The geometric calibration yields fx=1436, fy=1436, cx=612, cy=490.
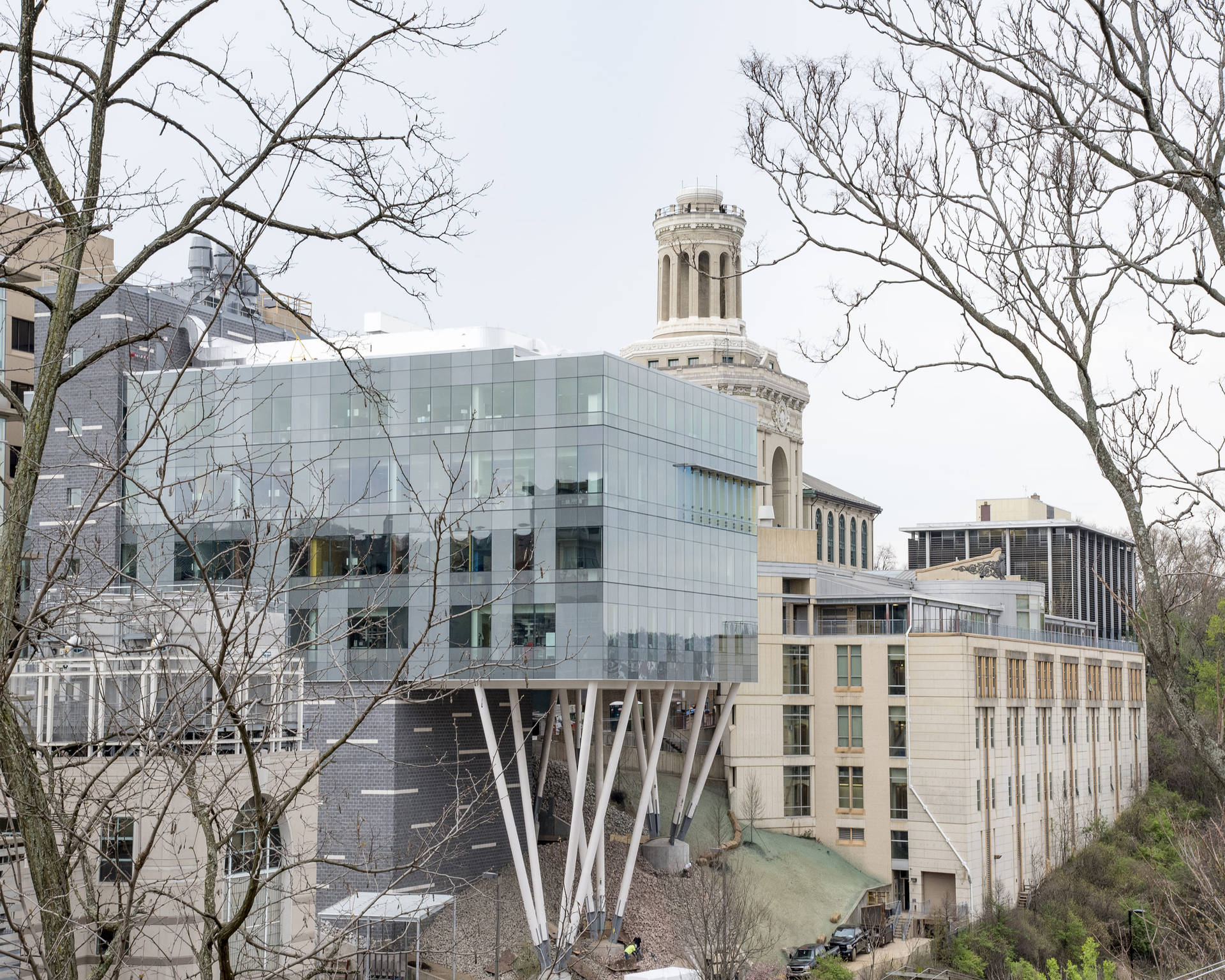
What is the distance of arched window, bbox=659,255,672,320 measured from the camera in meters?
101

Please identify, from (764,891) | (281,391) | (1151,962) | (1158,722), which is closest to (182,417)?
(281,391)

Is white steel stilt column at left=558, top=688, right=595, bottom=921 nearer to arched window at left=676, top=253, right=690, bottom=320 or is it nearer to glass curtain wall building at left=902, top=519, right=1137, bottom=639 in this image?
arched window at left=676, top=253, right=690, bottom=320

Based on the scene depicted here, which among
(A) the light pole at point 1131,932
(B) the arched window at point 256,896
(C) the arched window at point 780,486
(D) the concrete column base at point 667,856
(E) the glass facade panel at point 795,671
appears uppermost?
(C) the arched window at point 780,486

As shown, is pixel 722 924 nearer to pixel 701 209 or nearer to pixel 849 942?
pixel 849 942

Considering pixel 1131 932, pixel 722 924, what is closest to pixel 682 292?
pixel 1131 932

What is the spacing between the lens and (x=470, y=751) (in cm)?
4466

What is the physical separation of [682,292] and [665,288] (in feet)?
4.97

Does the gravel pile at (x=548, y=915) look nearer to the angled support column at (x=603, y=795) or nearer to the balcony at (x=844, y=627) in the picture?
the angled support column at (x=603, y=795)

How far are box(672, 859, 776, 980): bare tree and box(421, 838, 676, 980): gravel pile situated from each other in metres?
0.72

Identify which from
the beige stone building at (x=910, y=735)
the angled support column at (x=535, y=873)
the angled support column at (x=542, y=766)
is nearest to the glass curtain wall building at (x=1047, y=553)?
the beige stone building at (x=910, y=735)

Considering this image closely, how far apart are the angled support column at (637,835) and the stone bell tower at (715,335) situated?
51.8 metres

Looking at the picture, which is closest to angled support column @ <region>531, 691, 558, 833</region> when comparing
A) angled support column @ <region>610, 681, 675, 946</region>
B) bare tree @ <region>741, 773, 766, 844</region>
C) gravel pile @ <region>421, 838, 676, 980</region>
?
gravel pile @ <region>421, 838, 676, 980</region>

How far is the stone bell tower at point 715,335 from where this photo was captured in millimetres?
96938

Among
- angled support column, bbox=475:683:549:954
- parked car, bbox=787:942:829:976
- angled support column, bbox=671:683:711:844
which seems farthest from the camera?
angled support column, bbox=671:683:711:844
